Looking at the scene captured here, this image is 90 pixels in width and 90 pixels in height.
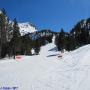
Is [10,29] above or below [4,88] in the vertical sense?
above

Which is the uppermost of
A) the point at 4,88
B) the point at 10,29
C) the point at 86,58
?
the point at 10,29

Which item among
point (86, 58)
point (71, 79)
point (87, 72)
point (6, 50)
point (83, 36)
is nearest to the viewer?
point (71, 79)

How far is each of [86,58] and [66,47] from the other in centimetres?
6830

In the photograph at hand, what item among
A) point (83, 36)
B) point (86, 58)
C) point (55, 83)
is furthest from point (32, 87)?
point (83, 36)

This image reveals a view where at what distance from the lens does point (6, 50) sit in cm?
7650

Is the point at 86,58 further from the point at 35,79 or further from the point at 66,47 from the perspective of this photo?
the point at 66,47

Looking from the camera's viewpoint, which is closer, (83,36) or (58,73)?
(58,73)

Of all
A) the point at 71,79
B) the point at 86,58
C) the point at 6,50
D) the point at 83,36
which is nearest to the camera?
the point at 71,79

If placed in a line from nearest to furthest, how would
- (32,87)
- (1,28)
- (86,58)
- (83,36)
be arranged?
1. (32,87)
2. (86,58)
3. (1,28)
4. (83,36)

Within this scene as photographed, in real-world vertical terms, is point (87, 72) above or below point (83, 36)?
below

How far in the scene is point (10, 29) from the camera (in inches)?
2768

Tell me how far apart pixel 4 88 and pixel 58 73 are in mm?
6744

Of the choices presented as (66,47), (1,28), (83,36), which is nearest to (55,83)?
(1,28)

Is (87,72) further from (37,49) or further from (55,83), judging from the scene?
(37,49)
